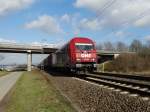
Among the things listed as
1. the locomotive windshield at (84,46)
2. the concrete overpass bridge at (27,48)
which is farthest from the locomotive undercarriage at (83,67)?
the concrete overpass bridge at (27,48)

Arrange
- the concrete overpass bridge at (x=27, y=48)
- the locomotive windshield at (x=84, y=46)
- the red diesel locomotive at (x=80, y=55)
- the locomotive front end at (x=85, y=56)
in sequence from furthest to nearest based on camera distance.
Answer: the concrete overpass bridge at (x=27, y=48)
the locomotive windshield at (x=84, y=46)
the locomotive front end at (x=85, y=56)
the red diesel locomotive at (x=80, y=55)

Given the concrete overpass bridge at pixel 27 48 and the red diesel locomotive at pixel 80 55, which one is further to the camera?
the concrete overpass bridge at pixel 27 48

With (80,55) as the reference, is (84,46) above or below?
above

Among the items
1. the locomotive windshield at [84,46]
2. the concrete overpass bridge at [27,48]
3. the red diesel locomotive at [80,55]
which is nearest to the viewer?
the red diesel locomotive at [80,55]

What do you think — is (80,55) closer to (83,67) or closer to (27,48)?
(83,67)

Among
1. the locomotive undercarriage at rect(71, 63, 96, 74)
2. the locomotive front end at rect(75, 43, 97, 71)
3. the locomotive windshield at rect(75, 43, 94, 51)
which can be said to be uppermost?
the locomotive windshield at rect(75, 43, 94, 51)

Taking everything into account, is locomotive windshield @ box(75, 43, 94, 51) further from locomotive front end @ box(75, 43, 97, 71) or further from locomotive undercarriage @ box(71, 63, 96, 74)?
locomotive undercarriage @ box(71, 63, 96, 74)

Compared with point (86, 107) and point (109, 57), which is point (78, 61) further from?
point (109, 57)

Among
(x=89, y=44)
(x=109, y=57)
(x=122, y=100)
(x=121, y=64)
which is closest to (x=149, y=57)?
(x=121, y=64)

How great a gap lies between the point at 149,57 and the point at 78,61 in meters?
21.5

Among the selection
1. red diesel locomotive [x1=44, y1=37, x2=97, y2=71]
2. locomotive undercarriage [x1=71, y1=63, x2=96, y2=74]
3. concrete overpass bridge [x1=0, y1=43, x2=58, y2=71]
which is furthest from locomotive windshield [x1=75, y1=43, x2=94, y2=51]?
concrete overpass bridge [x1=0, y1=43, x2=58, y2=71]

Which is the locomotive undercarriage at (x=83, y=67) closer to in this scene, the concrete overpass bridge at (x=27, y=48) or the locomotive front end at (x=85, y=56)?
the locomotive front end at (x=85, y=56)

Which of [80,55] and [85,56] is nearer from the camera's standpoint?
[80,55]

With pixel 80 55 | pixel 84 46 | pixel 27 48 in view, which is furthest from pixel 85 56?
pixel 27 48
